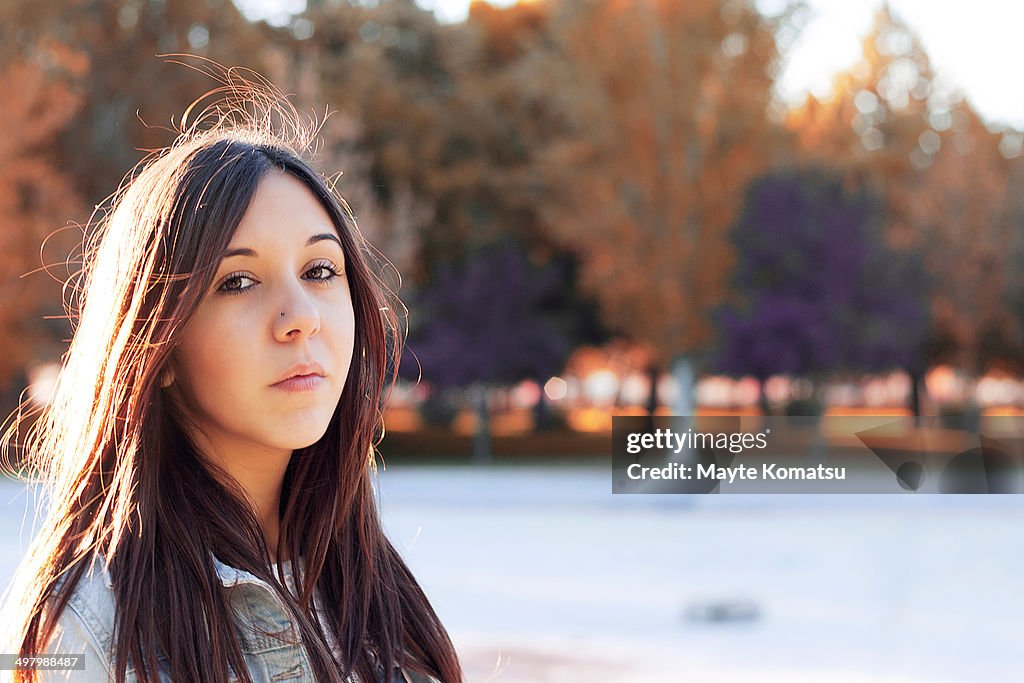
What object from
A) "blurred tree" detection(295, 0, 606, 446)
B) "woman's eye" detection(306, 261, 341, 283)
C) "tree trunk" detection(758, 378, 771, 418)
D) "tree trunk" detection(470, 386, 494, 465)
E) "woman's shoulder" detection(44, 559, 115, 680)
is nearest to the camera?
"woman's shoulder" detection(44, 559, 115, 680)

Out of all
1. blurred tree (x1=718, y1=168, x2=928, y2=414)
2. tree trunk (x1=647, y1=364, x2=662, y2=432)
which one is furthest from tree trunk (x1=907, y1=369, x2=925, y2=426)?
tree trunk (x1=647, y1=364, x2=662, y2=432)

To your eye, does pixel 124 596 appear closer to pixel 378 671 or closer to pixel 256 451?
pixel 256 451

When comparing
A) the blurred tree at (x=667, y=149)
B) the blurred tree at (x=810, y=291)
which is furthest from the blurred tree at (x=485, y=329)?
the blurred tree at (x=810, y=291)

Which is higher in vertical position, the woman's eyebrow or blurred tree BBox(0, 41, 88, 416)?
blurred tree BBox(0, 41, 88, 416)

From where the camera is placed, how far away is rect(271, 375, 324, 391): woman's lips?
1429mm

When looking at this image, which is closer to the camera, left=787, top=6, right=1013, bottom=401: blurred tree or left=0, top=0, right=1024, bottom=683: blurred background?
left=0, top=0, right=1024, bottom=683: blurred background

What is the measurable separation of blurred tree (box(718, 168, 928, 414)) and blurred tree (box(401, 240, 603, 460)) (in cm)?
380

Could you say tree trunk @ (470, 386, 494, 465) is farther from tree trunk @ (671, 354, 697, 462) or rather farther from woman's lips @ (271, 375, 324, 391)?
woman's lips @ (271, 375, 324, 391)

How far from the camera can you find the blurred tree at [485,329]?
23203 millimetres

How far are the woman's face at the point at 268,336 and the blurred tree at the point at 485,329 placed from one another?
2122 cm
